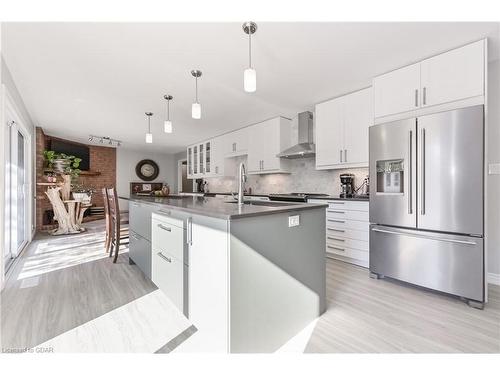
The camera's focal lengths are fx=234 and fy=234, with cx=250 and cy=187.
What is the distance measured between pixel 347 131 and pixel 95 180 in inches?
290

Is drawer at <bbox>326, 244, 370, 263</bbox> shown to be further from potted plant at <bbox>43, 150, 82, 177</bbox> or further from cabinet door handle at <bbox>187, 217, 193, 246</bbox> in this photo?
potted plant at <bbox>43, 150, 82, 177</bbox>

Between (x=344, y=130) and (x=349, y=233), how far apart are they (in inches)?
55.9

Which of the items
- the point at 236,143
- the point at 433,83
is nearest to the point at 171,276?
the point at 433,83

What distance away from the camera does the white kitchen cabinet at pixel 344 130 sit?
3074mm

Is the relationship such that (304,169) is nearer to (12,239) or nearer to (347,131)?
(347,131)

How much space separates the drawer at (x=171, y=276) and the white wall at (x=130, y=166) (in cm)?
664

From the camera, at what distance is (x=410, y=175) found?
2279 mm

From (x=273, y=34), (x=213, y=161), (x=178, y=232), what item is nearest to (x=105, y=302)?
(x=178, y=232)

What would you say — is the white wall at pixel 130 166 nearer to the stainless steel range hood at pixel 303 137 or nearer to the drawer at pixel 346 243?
the stainless steel range hood at pixel 303 137

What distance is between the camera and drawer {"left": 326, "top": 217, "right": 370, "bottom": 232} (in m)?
2.85

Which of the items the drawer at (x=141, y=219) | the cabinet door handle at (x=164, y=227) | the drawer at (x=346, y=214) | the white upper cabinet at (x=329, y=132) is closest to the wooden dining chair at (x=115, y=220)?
the drawer at (x=141, y=219)

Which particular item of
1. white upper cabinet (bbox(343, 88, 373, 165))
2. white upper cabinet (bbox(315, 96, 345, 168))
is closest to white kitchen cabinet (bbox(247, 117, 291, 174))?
white upper cabinet (bbox(315, 96, 345, 168))

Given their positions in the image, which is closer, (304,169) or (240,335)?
(240,335)

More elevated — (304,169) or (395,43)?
(395,43)
